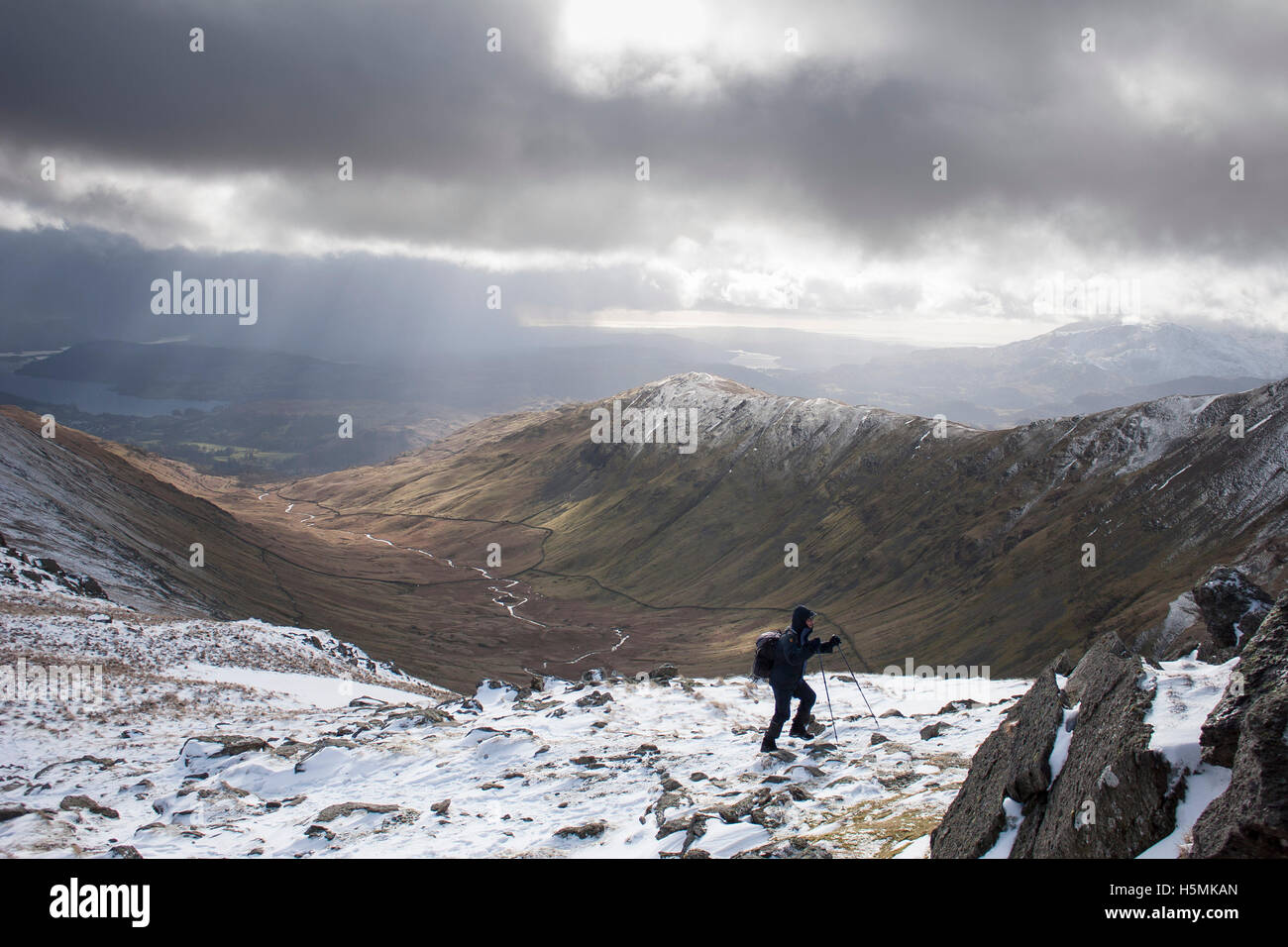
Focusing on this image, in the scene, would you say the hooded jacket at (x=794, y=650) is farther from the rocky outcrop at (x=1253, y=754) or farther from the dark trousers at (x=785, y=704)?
the rocky outcrop at (x=1253, y=754)

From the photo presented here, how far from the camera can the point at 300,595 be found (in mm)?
105125

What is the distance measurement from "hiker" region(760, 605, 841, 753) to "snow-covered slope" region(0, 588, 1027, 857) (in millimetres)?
1130

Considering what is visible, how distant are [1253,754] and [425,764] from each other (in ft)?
78.0

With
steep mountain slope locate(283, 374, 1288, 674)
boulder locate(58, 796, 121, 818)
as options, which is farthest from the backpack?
steep mountain slope locate(283, 374, 1288, 674)

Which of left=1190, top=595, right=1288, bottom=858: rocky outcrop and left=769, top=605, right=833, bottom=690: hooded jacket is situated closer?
left=1190, top=595, right=1288, bottom=858: rocky outcrop

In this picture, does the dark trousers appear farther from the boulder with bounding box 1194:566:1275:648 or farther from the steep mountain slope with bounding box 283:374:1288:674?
the steep mountain slope with bounding box 283:374:1288:674

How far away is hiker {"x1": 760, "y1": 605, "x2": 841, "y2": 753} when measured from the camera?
2097 centimetres

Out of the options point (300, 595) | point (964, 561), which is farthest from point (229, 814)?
point (964, 561)

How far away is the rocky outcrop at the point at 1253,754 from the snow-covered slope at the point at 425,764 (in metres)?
6.16

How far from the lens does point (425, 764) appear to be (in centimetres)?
2547

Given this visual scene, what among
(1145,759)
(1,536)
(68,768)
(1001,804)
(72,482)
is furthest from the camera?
(72,482)

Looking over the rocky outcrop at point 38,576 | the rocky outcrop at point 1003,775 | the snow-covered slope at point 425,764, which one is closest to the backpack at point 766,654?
the snow-covered slope at point 425,764
